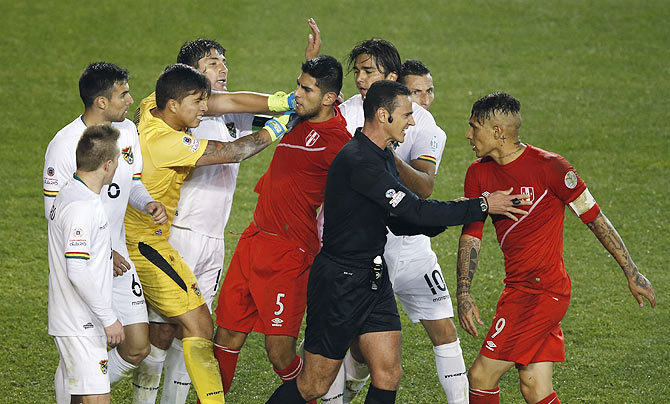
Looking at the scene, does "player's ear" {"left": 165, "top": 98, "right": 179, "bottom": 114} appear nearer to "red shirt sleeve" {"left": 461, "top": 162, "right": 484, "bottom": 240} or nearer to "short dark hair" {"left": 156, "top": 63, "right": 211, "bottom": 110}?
"short dark hair" {"left": 156, "top": 63, "right": 211, "bottom": 110}

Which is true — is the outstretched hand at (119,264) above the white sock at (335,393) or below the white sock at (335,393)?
above

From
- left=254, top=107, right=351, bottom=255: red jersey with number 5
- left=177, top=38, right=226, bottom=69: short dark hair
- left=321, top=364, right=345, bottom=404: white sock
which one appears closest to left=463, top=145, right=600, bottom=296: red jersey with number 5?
left=254, top=107, right=351, bottom=255: red jersey with number 5

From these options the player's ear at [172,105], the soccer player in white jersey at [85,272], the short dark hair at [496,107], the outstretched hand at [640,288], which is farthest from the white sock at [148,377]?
the outstretched hand at [640,288]

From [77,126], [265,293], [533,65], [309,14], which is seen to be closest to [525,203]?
[265,293]

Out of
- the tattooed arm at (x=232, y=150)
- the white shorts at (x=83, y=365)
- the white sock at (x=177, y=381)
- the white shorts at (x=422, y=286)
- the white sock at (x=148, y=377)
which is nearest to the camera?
the white shorts at (x=83, y=365)

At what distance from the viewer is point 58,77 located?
17062mm

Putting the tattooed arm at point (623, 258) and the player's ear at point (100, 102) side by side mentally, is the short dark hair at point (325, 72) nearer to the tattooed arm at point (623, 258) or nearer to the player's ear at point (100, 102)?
the player's ear at point (100, 102)

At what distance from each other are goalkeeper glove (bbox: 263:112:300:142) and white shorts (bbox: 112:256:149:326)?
4.16 feet

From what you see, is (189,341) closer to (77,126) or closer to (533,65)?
(77,126)

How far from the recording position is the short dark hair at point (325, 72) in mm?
6172

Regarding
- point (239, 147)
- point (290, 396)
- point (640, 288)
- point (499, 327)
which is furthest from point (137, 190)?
point (640, 288)

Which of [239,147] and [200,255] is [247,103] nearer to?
[239,147]

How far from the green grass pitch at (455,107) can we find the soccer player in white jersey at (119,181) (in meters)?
1.26

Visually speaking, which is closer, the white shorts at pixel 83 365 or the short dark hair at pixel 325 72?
the white shorts at pixel 83 365
